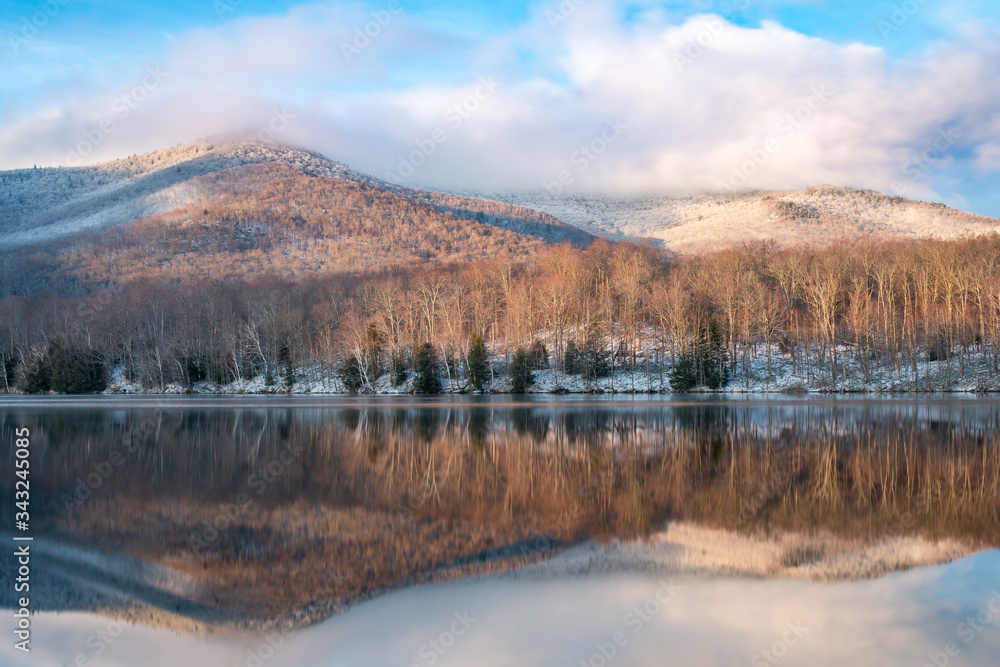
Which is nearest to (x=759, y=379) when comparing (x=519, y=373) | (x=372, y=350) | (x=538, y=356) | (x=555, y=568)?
(x=538, y=356)

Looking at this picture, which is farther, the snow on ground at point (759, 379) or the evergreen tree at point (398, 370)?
the evergreen tree at point (398, 370)

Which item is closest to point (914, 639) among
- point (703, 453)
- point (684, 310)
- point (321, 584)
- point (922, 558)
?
point (922, 558)

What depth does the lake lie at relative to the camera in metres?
8.25

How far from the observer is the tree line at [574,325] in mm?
72875

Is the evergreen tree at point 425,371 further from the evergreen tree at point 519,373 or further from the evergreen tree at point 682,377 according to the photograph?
the evergreen tree at point 682,377

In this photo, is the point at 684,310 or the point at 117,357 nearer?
the point at 684,310

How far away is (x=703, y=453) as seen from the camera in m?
22.2

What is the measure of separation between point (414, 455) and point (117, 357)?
9721 centimetres

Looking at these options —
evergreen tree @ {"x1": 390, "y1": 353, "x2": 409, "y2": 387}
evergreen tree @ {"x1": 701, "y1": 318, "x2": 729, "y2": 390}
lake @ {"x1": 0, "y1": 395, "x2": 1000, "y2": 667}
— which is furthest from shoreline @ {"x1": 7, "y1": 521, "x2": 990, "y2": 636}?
evergreen tree @ {"x1": 390, "y1": 353, "x2": 409, "y2": 387}

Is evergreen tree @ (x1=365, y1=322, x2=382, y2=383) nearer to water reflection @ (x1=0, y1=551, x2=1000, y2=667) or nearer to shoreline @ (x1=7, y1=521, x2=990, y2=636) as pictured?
shoreline @ (x1=7, y1=521, x2=990, y2=636)

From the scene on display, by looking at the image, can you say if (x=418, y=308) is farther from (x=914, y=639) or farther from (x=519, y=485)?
(x=914, y=639)

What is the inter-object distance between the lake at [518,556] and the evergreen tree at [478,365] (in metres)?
51.5

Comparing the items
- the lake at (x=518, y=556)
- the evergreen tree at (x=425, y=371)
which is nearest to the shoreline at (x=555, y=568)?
the lake at (x=518, y=556)

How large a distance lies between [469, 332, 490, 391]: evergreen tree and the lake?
5147cm
